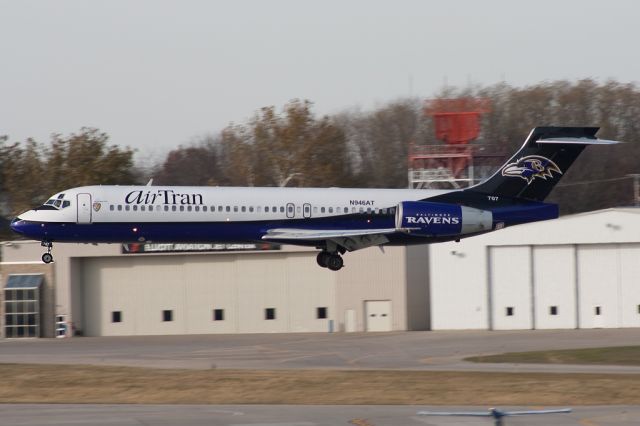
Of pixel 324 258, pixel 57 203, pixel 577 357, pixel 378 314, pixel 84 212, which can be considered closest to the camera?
pixel 84 212

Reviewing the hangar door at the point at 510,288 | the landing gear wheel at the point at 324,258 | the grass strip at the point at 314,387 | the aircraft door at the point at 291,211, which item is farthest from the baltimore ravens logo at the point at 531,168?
the hangar door at the point at 510,288

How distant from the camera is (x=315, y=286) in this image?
68.9m

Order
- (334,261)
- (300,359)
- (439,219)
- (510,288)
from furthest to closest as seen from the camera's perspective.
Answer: (510,288) → (300,359) → (334,261) → (439,219)

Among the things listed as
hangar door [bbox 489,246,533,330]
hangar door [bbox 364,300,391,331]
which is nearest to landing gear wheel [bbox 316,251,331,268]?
hangar door [bbox 489,246,533,330]

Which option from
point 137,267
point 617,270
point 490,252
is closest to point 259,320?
point 137,267

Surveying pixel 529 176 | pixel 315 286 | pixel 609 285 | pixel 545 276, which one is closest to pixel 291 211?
pixel 529 176

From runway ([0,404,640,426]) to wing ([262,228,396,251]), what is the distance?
11.0m

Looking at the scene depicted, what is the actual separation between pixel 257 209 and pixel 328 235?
3084 mm

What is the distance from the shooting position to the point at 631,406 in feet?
111

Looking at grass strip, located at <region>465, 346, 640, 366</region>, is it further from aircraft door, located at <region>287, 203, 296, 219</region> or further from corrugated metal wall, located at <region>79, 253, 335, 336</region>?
corrugated metal wall, located at <region>79, 253, 335, 336</region>

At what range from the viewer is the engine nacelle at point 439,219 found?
44.8 metres

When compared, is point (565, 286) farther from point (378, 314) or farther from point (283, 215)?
point (283, 215)

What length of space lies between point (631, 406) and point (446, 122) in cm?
3939

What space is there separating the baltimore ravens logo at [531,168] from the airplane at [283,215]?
7cm
